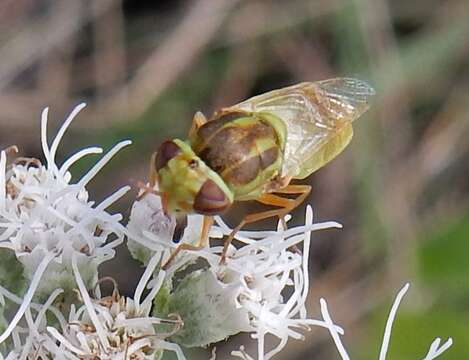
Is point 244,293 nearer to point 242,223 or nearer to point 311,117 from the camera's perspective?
point 242,223

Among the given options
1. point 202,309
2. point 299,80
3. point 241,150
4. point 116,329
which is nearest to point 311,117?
point 241,150

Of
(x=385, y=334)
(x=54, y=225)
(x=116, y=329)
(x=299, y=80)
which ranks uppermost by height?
(x=54, y=225)

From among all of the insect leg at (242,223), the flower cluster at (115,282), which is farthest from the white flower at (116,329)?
the insect leg at (242,223)

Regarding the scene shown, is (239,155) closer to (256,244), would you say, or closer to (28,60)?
(256,244)

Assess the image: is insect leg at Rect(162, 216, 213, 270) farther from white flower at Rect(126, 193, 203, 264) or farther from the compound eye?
the compound eye

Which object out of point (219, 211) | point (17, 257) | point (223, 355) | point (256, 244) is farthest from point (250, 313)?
point (223, 355)

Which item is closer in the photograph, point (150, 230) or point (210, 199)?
point (210, 199)

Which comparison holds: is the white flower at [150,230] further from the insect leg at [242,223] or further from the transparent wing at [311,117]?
the transparent wing at [311,117]
